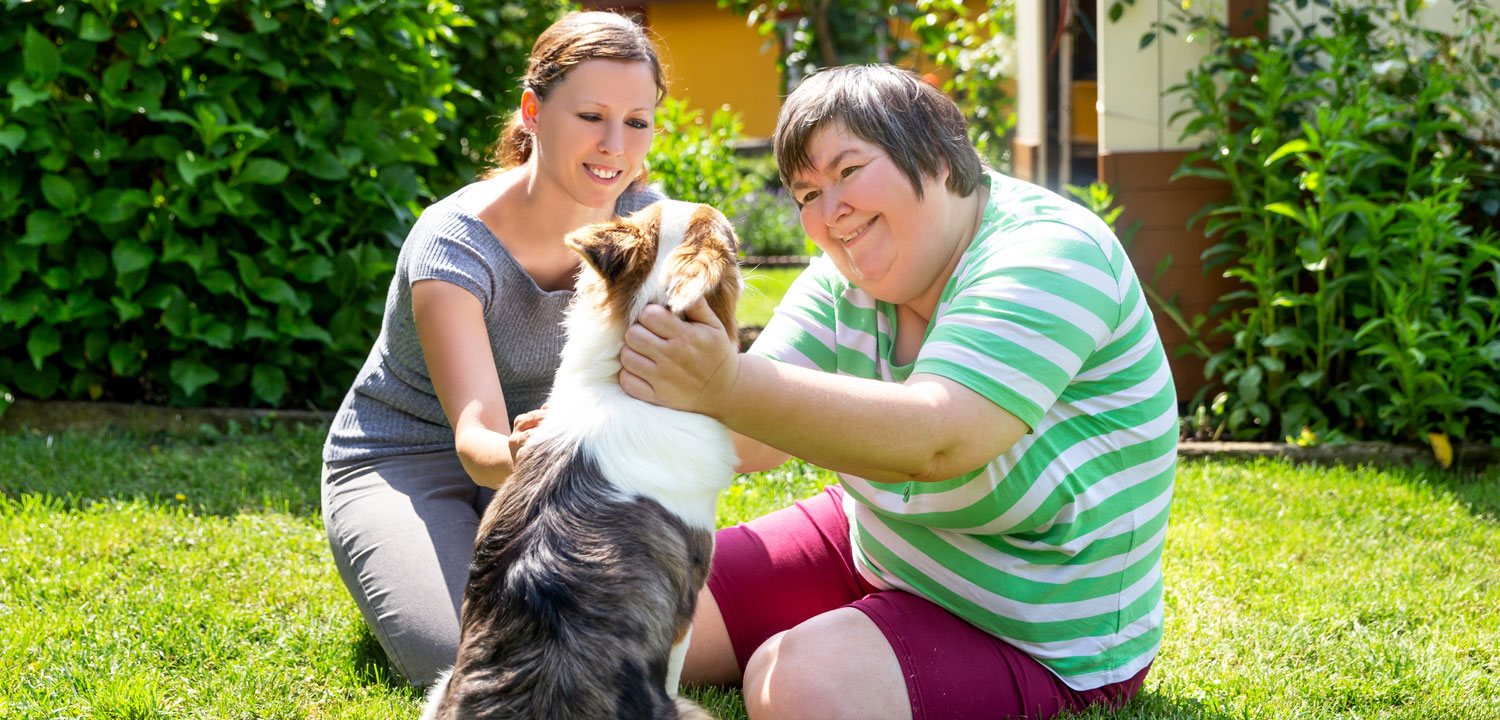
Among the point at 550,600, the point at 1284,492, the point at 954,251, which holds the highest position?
the point at 954,251

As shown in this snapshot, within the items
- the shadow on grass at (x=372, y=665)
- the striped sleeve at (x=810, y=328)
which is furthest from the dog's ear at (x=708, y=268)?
the shadow on grass at (x=372, y=665)

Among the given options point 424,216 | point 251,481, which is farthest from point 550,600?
point 251,481

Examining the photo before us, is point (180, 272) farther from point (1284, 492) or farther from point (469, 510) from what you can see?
point (1284, 492)

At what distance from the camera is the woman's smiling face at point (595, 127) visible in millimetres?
3230

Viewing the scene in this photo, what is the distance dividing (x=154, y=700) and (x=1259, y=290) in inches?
184

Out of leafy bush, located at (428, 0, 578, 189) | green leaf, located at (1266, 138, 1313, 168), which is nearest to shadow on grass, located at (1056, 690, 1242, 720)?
green leaf, located at (1266, 138, 1313, 168)

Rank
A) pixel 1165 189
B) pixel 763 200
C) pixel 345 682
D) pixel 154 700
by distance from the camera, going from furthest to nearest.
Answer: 1. pixel 763 200
2. pixel 1165 189
3. pixel 345 682
4. pixel 154 700

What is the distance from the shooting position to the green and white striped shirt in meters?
2.23

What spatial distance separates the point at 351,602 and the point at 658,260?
2.09 m

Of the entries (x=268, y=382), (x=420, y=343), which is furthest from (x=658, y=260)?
(x=268, y=382)

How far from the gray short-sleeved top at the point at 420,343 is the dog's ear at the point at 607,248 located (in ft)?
3.37

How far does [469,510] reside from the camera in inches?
139

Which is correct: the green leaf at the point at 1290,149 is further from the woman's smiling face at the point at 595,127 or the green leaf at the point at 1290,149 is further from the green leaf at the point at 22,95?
the green leaf at the point at 22,95

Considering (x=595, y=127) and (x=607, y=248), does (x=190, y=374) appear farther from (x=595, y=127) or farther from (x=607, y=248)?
(x=607, y=248)
